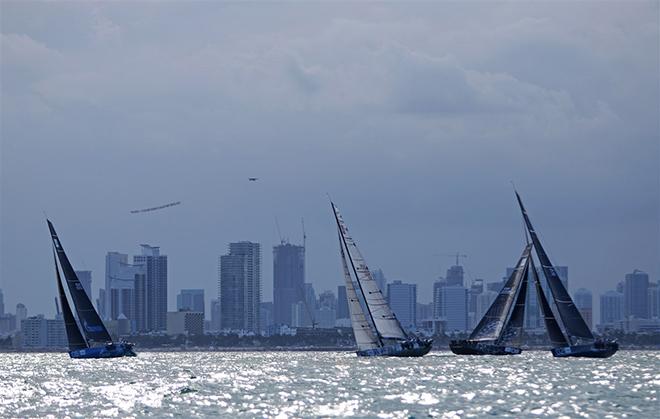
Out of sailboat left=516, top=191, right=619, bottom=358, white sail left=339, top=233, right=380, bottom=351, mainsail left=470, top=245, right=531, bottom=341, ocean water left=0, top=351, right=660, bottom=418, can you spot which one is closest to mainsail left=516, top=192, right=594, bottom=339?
sailboat left=516, top=191, right=619, bottom=358

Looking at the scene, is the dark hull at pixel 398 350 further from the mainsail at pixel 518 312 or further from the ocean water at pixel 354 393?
the ocean water at pixel 354 393

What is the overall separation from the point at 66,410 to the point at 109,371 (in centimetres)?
6571

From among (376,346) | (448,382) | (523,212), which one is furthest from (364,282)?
(448,382)

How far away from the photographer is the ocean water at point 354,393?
94938mm

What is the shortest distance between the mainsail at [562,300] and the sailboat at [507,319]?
15.1m

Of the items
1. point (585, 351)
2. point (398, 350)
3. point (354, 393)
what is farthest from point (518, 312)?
point (354, 393)

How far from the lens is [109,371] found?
163m

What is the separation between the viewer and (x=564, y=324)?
16962cm

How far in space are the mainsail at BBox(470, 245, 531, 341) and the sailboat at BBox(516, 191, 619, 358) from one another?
8691mm

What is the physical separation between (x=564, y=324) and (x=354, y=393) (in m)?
64.7

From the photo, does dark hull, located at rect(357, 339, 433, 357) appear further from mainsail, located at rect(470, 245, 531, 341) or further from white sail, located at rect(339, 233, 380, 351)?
mainsail, located at rect(470, 245, 531, 341)

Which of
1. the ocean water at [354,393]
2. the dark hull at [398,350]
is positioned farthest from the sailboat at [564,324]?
the dark hull at [398,350]

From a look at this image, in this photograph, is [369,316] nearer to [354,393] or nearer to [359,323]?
[359,323]

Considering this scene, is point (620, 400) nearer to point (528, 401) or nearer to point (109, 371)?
point (528, 401)
